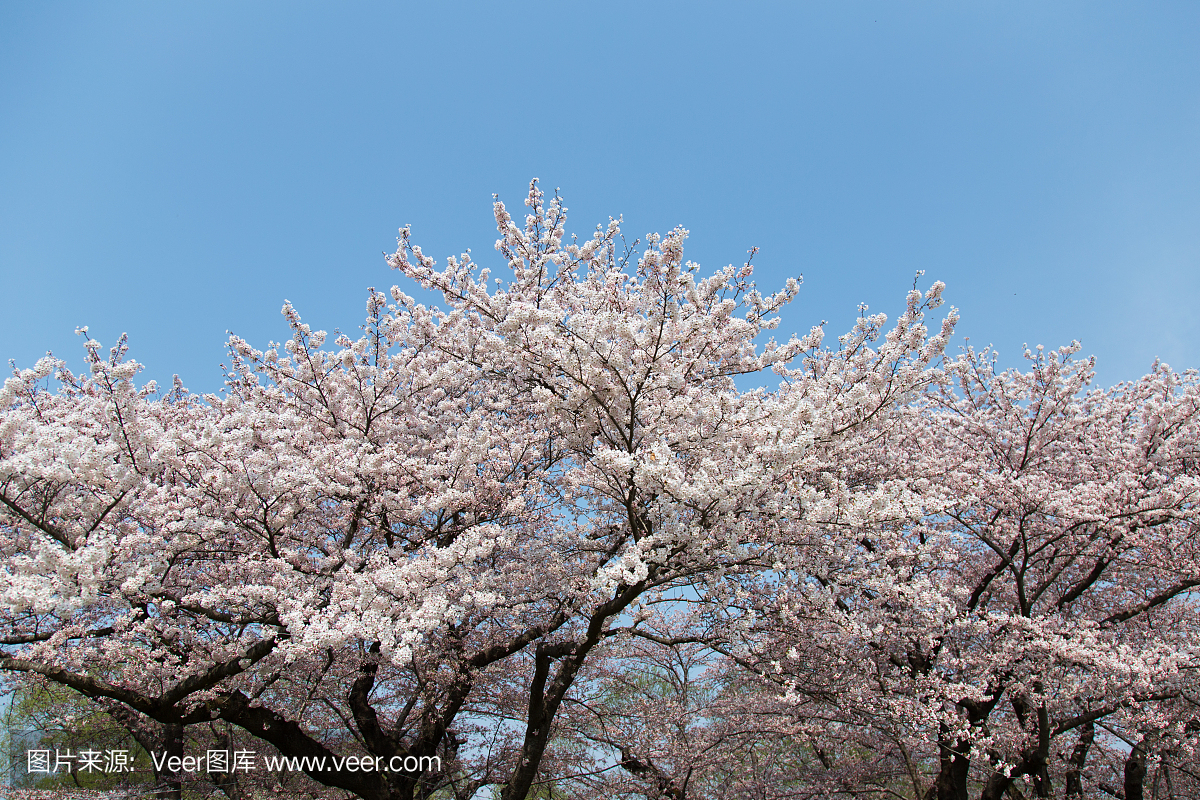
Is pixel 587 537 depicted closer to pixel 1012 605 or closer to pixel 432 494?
pixel 432 494

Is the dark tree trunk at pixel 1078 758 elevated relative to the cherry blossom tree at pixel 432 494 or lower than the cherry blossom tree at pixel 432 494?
lower

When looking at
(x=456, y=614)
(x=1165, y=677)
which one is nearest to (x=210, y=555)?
(x=456, y=614)

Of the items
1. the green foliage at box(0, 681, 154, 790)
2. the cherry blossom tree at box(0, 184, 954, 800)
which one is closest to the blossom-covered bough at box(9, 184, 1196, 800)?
the cherry blossom tree at box(0, 184, 954, 800)

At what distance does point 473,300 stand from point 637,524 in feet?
11.0

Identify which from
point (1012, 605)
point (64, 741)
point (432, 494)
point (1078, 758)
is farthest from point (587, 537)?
point (64, 741)

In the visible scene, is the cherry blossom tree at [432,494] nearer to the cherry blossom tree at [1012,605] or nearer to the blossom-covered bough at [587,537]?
the blossom-covered bough at [587,537]

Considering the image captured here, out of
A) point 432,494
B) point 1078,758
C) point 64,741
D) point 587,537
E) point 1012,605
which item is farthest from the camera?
point 64,741

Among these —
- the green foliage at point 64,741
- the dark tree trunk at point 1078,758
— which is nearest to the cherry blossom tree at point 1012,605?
the dark tree trunk at point 1078,758

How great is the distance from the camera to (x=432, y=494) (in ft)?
22.2

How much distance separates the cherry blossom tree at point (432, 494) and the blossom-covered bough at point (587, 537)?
0.05 m

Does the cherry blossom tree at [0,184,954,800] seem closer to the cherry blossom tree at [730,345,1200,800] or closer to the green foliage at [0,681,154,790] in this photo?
the cherry blossom tree at [730,345,1200,800]

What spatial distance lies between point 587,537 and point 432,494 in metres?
2.33

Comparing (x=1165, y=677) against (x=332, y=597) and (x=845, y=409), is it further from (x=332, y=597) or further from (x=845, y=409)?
(x=332, y=597)

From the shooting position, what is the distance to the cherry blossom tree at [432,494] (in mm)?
5559
